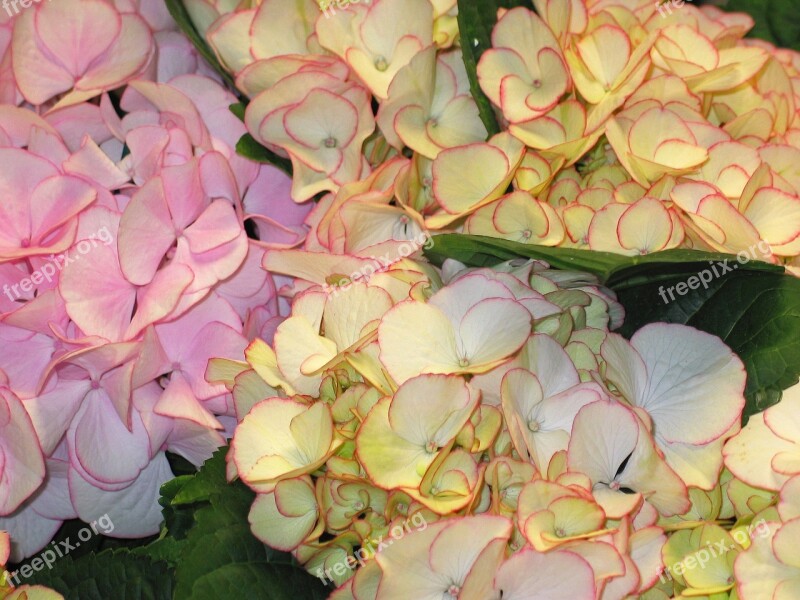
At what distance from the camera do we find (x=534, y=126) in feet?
1.89

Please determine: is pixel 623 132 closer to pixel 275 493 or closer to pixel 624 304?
pixel 624 304

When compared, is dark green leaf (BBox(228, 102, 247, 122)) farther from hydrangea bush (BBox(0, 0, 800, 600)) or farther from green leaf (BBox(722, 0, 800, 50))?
green leaf (BBox(722, 0, 800, 50))

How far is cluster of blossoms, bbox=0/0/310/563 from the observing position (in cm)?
58

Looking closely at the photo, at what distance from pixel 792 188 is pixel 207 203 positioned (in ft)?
1.25

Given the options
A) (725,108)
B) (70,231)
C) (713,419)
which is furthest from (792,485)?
(70,231)

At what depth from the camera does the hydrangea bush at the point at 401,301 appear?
1.51ft

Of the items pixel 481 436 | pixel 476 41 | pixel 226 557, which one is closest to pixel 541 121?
pixel 476 41

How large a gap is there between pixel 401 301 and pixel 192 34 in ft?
1.05

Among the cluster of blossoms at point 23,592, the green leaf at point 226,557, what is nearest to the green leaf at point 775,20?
the green leaf at point 226,557

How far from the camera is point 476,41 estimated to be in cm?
62

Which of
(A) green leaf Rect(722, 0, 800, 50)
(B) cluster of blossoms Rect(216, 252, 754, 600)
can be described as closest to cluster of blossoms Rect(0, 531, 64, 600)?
(B) cluster of blossoms Rect(216, 252, 754, 600)

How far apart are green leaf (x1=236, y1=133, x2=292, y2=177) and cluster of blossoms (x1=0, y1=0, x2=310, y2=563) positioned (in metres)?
0.02

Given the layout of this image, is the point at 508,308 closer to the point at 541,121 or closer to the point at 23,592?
the point at 541,121

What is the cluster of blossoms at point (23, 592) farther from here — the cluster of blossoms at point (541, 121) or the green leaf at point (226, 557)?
the cluster of blossoms at point (541, 121)
